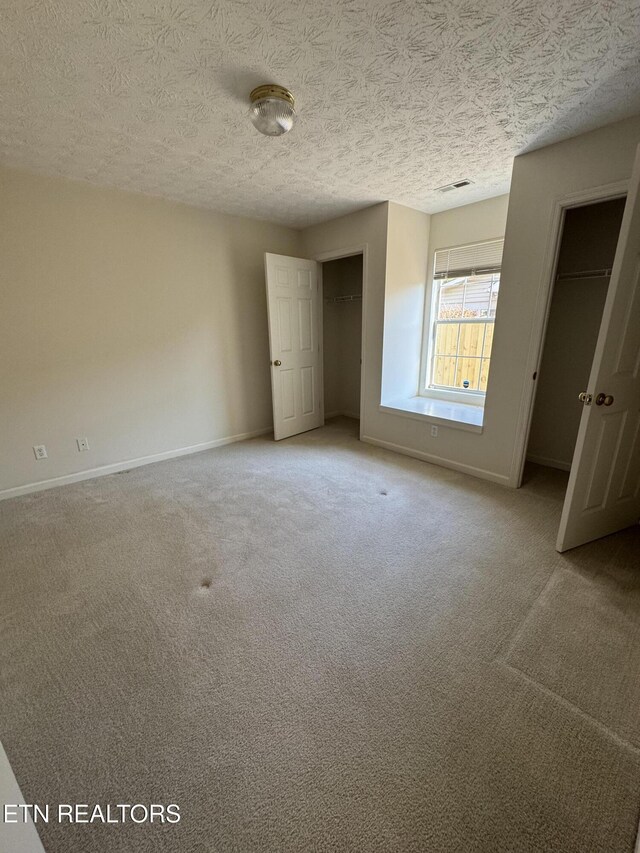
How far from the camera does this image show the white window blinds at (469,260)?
10.9 ft

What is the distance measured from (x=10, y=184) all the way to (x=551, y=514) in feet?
15.3

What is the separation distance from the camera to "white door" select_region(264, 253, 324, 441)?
12.4 feet

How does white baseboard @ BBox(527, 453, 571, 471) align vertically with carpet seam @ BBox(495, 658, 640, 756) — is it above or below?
above

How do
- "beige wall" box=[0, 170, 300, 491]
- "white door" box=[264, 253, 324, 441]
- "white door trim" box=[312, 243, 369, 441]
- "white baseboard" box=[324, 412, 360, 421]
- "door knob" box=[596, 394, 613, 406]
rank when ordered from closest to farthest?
"door knob" box=[596, 394, 613, 406], "beige wall" box=[0, 170, 300, 491], "white door trim" box=[312, 243, 369, 441], "white door" box=[264, 253, 324, 441], "white baseboard" box=[324, 412, 360, 421]

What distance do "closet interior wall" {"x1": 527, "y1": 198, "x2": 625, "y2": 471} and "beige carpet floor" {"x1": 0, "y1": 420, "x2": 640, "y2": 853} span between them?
1171 millimetres

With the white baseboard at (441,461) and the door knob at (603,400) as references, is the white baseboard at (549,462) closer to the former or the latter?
the white baseboard at (441,461)

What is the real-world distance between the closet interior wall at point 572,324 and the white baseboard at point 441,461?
760mm

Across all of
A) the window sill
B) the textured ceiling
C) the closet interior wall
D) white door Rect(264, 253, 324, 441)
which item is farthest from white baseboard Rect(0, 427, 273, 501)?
the closet interior wall

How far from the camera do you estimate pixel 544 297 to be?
8.13 ft

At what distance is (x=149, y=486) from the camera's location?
9.84ft

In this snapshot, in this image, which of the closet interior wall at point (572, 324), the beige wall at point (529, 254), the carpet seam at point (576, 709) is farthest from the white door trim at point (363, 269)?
the carpet seam at point (576, 709)

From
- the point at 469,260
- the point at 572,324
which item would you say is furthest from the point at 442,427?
the point at 469,260

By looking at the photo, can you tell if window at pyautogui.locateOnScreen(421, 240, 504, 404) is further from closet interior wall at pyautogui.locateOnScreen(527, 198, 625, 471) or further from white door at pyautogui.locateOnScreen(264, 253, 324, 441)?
white door at pyautogui.locateOnScreen(264, 253, 324, 441)

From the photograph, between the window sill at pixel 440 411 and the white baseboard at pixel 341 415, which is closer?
the window sill at pixel 440 411
